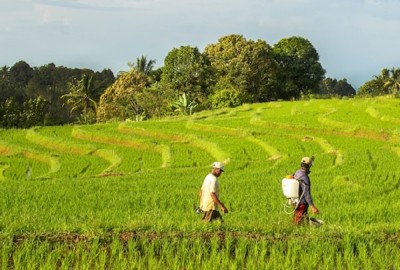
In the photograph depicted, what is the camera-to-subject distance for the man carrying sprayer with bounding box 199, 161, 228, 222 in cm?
762

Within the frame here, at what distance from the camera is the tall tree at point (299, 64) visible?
4303 centimetres

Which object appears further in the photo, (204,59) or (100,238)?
(204,59)

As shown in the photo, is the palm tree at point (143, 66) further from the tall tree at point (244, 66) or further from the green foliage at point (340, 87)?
the green foliage at point (340, 87)

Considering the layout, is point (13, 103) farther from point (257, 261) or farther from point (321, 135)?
point (257, 261)

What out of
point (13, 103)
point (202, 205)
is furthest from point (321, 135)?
point (13, 103)

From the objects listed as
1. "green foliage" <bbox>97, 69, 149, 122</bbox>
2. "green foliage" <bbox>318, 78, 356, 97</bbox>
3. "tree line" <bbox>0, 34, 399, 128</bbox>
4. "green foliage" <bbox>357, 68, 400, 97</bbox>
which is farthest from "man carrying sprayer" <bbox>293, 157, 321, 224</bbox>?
→ "green foliage" <bbox>318, 78, 356, 97</bbox>

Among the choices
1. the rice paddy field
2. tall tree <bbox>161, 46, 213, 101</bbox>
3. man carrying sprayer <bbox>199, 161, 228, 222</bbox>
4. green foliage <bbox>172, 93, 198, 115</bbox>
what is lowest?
the rice paddy field

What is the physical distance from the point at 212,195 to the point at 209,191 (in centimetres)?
8

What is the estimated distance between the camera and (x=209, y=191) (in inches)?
302

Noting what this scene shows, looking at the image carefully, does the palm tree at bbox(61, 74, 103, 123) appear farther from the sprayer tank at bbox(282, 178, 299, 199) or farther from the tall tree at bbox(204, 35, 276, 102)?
the sprayer tank at bbox(282, 178, 299, 199)

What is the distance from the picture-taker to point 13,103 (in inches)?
1577

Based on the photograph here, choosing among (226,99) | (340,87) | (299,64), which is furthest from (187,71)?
(340,87)

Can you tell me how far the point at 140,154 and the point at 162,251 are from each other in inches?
549

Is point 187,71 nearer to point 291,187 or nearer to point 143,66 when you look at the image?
point 143,66
